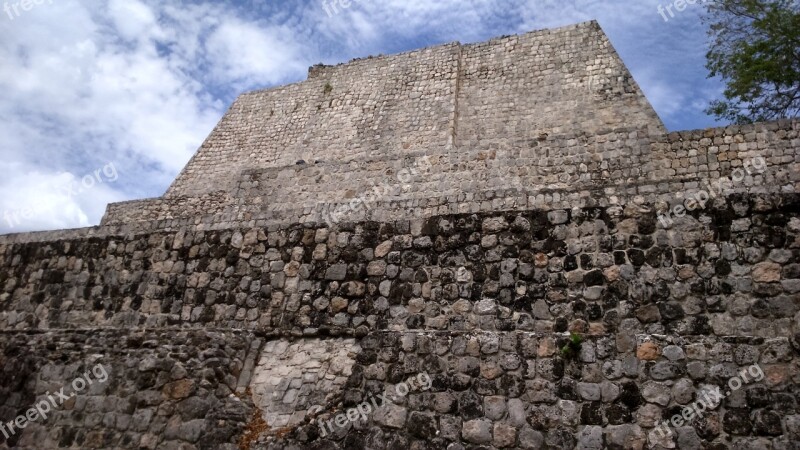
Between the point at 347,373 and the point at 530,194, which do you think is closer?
the point at 347,373

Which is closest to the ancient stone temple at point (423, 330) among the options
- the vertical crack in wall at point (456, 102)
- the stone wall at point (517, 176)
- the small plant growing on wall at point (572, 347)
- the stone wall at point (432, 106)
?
the small plant growing on wall at point (572, 347)

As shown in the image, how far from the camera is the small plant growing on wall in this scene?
430 centimetres

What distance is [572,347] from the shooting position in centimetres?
432

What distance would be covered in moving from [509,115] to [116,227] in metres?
11.7

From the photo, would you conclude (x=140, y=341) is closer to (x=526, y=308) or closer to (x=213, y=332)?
(x=213, y=332)

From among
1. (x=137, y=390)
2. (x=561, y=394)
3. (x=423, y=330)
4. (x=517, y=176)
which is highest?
(x=517, y=176)

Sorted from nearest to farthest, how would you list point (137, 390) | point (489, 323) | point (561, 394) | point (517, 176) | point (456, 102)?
point (561, 394)
point (489, 323)
point (137, 390)
point (517, 176)
point (456, 102)

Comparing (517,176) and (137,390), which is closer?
(137,390)

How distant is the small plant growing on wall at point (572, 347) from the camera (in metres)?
4.30

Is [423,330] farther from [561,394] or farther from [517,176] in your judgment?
[517,176]

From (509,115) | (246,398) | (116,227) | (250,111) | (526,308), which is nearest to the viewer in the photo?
(526,308)

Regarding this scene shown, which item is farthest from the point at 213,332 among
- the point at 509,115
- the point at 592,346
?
the point at 509,115

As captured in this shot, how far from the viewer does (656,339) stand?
165 inches

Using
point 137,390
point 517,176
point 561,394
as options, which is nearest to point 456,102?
point 517,176
